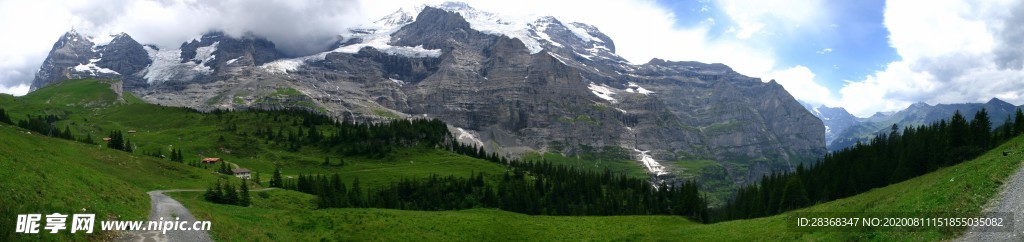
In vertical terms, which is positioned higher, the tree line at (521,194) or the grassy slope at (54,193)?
the grassy slope at (54,193)

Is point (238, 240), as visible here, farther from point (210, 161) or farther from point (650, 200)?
point (210, 161)

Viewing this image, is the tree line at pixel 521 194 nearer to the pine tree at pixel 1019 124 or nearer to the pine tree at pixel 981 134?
the pine tree at pixel 981 134

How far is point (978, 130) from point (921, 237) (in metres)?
105

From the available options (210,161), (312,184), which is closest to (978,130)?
(312,184)

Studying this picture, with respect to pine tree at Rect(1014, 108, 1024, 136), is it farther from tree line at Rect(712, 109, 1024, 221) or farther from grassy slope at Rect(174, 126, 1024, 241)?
grassy slope at Rect(174, 126, 1024, 241)

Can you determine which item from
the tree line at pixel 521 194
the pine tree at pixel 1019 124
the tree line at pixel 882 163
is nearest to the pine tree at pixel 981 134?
the tree line at pixel 882 163

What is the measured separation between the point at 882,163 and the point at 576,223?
89.6 meters

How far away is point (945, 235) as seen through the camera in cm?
2662

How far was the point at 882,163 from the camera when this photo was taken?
389 feet

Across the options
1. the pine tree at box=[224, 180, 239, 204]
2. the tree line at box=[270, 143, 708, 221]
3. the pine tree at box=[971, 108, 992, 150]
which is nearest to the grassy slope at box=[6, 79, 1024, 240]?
the pine tree at box=[224, 180, 239, 204]

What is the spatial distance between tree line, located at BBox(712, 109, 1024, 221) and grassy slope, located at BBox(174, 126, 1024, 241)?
179ft

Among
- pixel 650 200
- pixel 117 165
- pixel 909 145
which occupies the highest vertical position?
pixel 909 145

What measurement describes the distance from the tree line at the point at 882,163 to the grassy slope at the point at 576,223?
5470cm

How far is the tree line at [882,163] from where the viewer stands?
104938 millimetres
